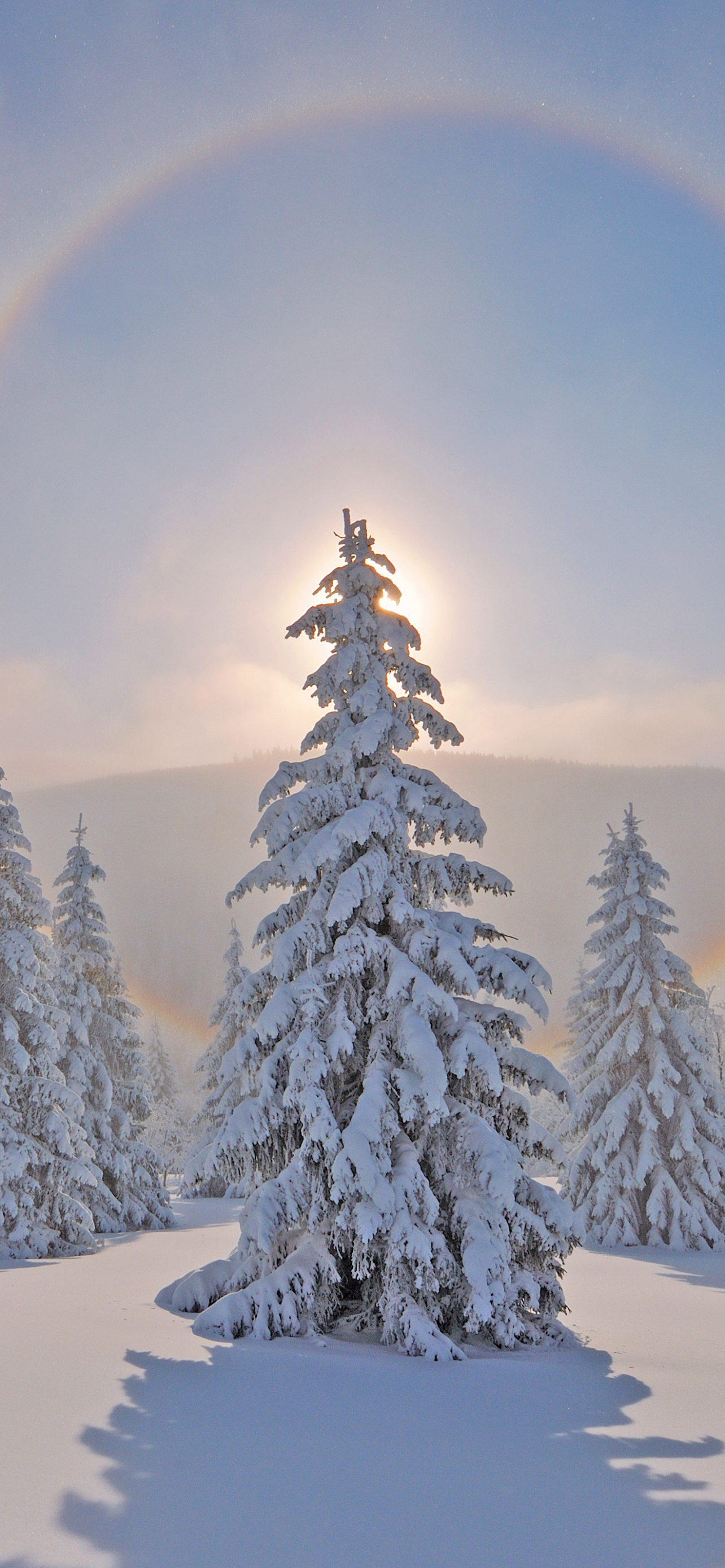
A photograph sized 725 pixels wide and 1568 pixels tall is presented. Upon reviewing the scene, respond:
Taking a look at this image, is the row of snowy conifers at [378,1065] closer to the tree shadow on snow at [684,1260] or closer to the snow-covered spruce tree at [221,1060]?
the tree shadow on snow at [684,1260]

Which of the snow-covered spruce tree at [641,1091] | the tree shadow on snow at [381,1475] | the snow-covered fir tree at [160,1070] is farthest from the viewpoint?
the snow-covered fir tree at [160,1070]

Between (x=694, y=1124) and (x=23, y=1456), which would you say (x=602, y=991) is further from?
(x=23, y=1456)

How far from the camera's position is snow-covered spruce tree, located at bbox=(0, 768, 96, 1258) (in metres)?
18.7

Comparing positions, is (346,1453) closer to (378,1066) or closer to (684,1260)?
(378,1066)

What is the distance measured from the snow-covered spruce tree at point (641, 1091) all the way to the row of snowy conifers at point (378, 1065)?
12.7 meters

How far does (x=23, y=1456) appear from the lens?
6172 mm

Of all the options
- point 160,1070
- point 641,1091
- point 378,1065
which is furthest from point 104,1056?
point 160,1070

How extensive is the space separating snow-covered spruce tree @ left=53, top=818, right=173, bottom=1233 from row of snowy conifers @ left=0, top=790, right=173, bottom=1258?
0.04m

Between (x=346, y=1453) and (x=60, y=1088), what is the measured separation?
14246mm

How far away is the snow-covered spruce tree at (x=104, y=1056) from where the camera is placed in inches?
974

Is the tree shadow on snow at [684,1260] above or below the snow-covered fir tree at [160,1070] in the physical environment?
below

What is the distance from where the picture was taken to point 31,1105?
19484mm

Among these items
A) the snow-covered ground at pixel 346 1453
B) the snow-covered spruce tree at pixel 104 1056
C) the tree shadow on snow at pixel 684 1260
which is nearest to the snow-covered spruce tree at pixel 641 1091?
the tree shadow on snow at pixel 684 1260

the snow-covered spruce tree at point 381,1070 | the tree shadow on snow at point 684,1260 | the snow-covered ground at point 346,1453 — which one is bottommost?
the tree shadow on snow at point 684,1260
